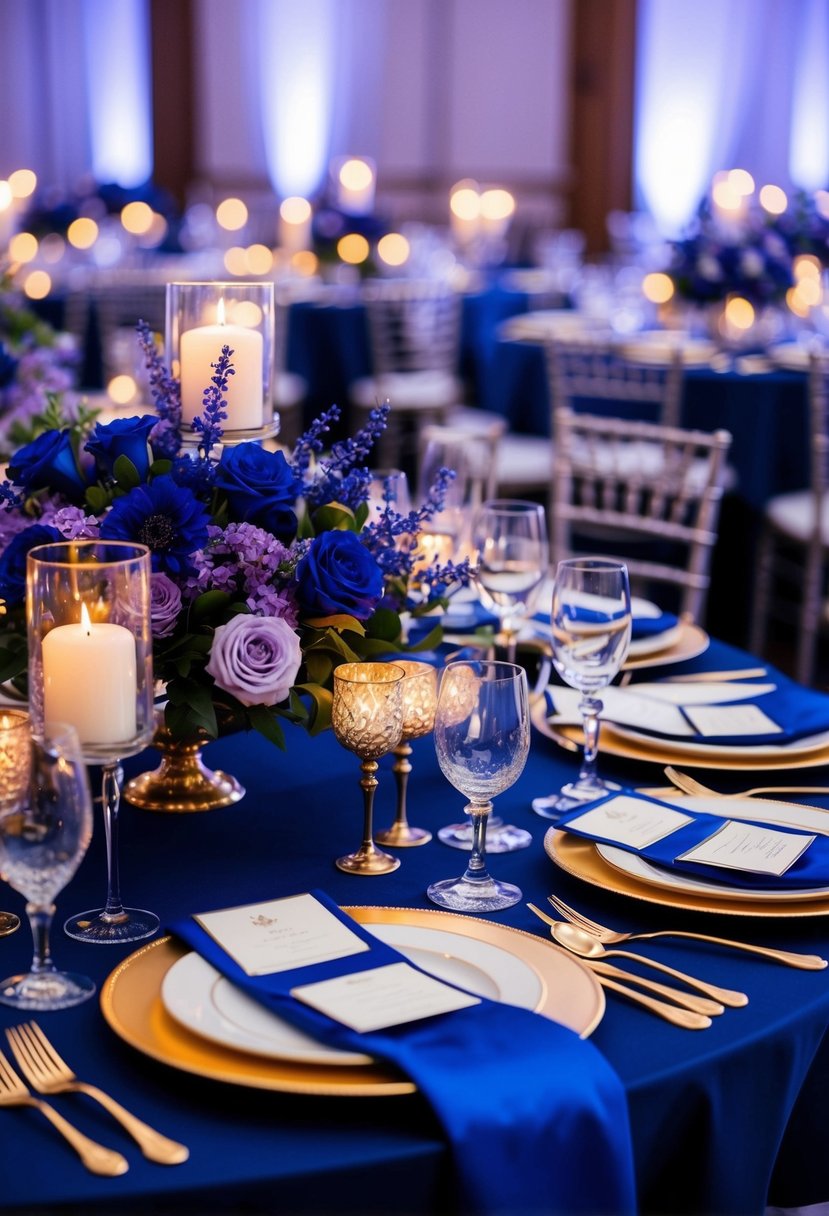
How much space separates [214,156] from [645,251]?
158 inches

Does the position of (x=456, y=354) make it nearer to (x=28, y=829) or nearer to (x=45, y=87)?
(x=28, y=829)

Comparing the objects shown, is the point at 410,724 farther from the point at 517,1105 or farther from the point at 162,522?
the point at 517,1105

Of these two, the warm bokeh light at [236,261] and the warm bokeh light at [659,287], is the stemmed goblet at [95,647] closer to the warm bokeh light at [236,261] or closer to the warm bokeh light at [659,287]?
the warm bokeh light at [659,287]

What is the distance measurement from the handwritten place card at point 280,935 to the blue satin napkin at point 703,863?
273 millimetres

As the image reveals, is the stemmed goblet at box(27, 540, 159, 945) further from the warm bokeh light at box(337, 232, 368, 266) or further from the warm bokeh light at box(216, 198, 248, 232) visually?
the warm bokeh light at box(216, 198, 248, 232)

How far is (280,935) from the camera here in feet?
3.41

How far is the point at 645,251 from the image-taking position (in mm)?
8133

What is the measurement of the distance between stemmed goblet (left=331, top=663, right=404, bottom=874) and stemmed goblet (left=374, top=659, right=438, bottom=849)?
0.02 metres

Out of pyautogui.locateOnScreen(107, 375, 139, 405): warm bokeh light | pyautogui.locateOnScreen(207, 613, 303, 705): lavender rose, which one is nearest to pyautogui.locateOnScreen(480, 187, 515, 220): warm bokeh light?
pyautogui.locateOnScreen(107, 375, 139, 405): warm bokeh light

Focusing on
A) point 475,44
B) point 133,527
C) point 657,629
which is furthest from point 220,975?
point 475,44

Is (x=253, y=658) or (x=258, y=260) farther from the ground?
(x=258, y=260)

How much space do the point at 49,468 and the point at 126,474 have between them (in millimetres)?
75

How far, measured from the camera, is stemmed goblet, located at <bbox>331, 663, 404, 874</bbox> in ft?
3.88

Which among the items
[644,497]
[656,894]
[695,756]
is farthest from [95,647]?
[644,497]
